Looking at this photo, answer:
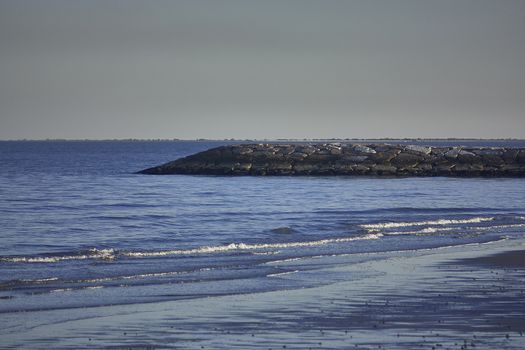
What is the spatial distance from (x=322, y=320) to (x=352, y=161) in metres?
55.1

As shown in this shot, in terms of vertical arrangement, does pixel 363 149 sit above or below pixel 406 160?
above

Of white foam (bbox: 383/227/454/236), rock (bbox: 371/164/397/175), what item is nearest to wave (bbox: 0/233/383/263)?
white foam (bbox: 383/227/454/236)

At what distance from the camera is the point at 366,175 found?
64812mm

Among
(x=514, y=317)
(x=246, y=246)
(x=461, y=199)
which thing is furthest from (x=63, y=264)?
(x=461, y=199)

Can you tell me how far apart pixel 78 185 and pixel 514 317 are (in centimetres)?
4226

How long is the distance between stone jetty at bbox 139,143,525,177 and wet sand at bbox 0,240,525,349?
49591 millimetres

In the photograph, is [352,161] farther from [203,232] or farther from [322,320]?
[322,320]

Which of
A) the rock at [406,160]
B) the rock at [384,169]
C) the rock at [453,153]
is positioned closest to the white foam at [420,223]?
the rock at [384,169]

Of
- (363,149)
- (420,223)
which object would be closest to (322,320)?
(420,223)

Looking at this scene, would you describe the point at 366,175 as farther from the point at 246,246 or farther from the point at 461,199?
the point at 246,246

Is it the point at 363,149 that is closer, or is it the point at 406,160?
the point at 406,160

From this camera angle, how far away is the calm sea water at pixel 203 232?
16859 millimetres

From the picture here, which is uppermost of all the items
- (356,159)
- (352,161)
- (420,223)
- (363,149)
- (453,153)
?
(363,149)

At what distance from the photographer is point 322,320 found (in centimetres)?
1304
